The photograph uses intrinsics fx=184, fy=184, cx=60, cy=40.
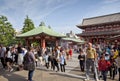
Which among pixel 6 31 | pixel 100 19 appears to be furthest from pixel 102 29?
pixel 6 31

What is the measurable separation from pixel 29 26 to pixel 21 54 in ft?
127

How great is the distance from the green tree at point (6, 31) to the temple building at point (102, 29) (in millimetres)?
18089

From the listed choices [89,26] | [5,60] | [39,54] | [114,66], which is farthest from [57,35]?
[89,26]

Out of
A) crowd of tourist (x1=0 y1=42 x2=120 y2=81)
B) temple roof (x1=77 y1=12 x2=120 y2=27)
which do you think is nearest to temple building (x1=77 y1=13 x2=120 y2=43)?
temple roof (x1=77 y1=12 x2=120 y2=27)

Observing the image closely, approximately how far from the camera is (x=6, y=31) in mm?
47219

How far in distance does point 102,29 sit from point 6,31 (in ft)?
78.7

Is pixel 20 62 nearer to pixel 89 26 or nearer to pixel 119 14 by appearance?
pixel 89 26

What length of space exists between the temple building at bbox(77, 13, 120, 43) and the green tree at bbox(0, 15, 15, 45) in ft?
59.3

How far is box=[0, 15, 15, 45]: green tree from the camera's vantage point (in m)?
46.3

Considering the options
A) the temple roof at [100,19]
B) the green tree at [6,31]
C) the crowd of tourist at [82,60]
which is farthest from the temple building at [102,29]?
the crowd of tourist at [82,60]

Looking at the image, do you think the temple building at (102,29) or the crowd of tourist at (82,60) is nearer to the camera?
the crowd of tourist at (82,60)

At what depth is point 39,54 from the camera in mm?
15359

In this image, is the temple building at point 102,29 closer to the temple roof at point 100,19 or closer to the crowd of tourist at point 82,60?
the temple roof at point 100,19

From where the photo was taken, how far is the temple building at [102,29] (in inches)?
1494
